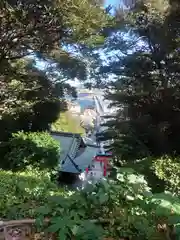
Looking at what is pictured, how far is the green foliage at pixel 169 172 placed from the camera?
5391 millimetres

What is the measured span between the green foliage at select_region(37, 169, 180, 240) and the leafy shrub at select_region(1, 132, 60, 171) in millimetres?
6108

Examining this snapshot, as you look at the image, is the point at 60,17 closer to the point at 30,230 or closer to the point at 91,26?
the point at 91,26

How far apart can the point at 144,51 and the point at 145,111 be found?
2533 mm

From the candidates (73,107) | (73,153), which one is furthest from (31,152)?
(73,107)

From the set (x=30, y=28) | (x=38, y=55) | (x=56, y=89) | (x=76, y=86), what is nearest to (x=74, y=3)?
(x=30, y=28)

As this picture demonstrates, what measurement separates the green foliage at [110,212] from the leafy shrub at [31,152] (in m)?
6.11

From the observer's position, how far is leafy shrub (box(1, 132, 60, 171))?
25.8 ft

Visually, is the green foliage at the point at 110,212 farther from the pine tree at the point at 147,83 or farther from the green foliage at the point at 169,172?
the pine tree at the point at 147,83

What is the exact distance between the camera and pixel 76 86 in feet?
36.6

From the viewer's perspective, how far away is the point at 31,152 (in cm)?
788

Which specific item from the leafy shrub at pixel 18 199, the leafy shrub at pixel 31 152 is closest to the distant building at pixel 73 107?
the leafy shrub at pixel 31 152

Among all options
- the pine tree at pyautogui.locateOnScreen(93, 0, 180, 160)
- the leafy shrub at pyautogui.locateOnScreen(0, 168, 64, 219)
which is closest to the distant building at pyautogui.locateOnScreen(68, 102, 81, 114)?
the pine tree at pyautogui.locateOnScreen(93, 0, 180, 160)

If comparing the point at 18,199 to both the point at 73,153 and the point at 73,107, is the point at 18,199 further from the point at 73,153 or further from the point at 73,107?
the point at 73,107

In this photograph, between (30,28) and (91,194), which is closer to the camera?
(91,194)
